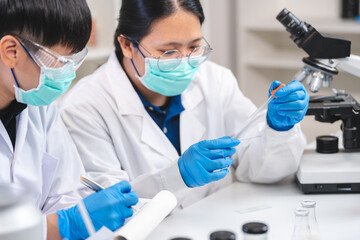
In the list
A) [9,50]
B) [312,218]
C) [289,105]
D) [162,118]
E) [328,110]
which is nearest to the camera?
[312,218]

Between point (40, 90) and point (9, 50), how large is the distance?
0.48 ft

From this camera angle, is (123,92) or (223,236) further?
(123,92)

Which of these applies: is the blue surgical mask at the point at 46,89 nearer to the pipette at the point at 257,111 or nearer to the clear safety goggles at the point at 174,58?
the clear safety goggles at the point at 174,58

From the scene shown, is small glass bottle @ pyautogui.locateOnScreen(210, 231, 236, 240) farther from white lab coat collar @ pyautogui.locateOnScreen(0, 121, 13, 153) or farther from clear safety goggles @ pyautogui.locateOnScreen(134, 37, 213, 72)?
clear safety goggles @ pyautogui.locateOnScreen(134, 37, 213, 72)

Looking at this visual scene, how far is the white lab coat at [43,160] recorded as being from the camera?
163cm

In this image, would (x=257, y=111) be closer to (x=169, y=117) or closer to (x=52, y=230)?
(x=169, y=117)

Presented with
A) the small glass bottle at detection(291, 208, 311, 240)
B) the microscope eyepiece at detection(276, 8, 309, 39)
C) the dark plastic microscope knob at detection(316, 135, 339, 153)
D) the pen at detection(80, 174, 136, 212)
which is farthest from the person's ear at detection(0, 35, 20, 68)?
the dark plastic microscope knob at detection(316, 135, 339, 153)

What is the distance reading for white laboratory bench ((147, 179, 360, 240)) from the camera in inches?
64.7

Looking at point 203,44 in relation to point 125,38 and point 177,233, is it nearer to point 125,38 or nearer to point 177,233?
point 125,38

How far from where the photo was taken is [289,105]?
1.86 metres

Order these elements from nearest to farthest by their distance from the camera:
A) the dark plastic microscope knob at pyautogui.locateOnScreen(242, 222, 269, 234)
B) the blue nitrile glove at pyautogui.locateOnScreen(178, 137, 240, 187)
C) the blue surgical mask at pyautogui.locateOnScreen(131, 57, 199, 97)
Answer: the dark plastic microscope knob at pyautogui.locateOnScreen(242, 222, 269, 234), the blue nitrile glove at pyautogui.locateOnScreen(178, 137, 240, 187), the blue surgical mask at pyautogui.locateOnScreen(131, 57, 199, 97)

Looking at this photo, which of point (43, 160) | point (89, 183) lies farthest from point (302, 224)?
point (43, 160)

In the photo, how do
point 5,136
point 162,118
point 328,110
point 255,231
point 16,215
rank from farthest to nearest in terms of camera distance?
1. point 162,118
2. point 328,110
3. point 5,136
4. point 255,231
5. point 16,215

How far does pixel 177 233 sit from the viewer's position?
1661mm
